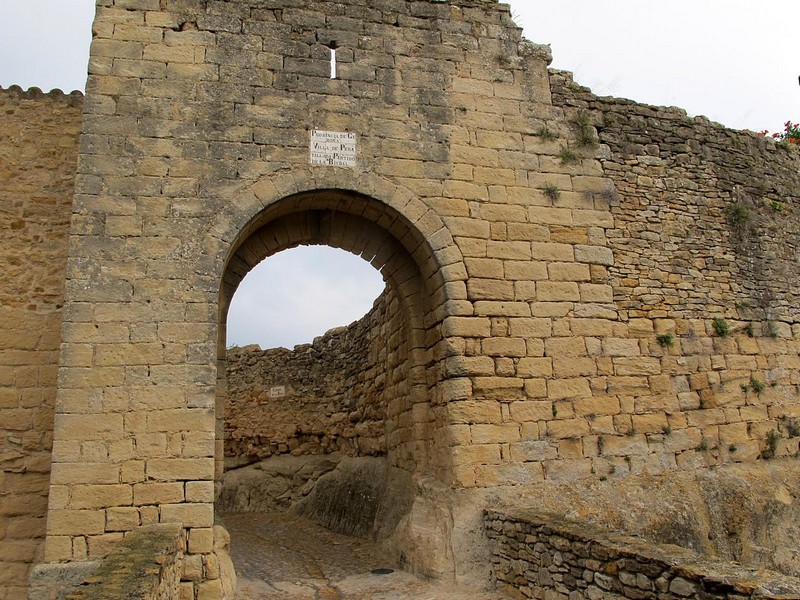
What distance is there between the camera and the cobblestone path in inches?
231

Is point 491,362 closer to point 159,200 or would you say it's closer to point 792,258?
point 159,200

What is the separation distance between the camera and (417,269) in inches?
281

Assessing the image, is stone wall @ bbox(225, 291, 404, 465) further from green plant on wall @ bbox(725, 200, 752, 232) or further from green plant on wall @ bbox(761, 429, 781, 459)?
green plant on wall @ bbox(761, 429, 781, 459)

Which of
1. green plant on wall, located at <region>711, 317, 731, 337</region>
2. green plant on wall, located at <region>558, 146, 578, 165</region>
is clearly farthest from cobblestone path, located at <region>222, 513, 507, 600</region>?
green plant on wall, located at <region>558, 146, 578, 165</region>

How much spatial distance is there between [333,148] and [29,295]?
3350mm

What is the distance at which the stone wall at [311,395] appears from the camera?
9906 millimetres

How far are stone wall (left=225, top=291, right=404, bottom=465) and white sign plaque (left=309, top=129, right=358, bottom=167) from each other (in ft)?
10.6

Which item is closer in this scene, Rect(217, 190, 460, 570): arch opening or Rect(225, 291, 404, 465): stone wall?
Rect(217, 190, 460, 570): arch opening

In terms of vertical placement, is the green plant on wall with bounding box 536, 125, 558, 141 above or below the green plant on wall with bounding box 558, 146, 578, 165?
above

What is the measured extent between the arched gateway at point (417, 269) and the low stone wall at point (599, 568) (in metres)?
0.22

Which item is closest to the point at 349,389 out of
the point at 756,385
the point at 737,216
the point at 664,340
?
the point at 664,340

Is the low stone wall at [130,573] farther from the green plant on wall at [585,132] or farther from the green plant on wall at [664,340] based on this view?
the green plant on wall at [585,132]

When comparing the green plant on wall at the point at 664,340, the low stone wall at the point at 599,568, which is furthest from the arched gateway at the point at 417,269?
the low stone wall at the point at 599,568

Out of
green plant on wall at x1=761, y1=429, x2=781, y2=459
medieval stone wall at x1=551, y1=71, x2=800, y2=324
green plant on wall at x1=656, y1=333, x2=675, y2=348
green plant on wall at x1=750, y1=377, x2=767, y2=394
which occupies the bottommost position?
green plant on wall at x1=761, y1=429, x2=781, y2=459
